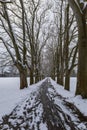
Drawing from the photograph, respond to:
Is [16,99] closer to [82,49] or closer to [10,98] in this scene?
[10,98]

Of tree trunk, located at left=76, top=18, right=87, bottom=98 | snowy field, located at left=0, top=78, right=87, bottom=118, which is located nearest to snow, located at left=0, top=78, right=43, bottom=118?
snowy field, located at left=0, top=78, right=87, bottom=118

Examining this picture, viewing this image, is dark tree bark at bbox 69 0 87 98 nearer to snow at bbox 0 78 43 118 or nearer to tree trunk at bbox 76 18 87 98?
tree trunk at bbox 76 18 87 98

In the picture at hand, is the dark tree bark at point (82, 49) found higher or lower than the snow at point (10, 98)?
higher

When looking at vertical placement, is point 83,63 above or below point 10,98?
above

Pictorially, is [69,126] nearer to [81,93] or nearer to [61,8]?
[81,93]

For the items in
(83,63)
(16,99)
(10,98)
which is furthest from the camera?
(10,98)

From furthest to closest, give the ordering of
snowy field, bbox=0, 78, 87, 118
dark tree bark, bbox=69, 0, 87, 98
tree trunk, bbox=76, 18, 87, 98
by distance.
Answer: tree trunk, bbox=76, 18, 87, 98, dark tree bark, bbox=69, 0, 87, 98, snowy field, bbox=0, 78, 87, 118

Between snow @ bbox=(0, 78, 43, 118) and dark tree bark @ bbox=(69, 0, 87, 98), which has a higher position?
dark tree bark @ bbox=(69, 0, 87, 98)

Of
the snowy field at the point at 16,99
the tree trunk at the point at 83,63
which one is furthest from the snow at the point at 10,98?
the tree trunk at the point at 83,63

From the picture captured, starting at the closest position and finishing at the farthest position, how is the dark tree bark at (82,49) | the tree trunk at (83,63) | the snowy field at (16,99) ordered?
the snowy field at (16,99), the dark tree bark at (82,49), the tree trunk at (83,63)

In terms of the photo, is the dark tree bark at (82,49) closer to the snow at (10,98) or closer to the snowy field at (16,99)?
the snowy field at (16,99)

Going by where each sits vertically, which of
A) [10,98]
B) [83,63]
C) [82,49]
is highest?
[82,49]

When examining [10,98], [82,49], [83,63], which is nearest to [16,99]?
[10,98]

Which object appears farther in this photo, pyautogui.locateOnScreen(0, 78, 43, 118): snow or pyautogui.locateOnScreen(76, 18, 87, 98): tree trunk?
pyautogui.locateOnScreen(76, 18, 87, 98): tree trunk
